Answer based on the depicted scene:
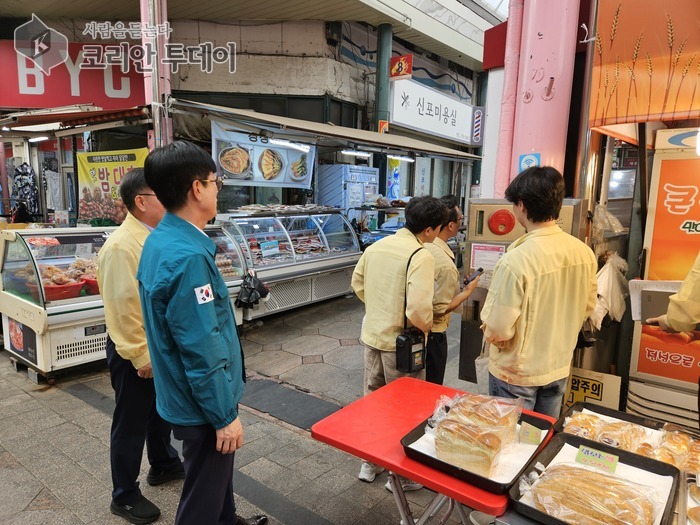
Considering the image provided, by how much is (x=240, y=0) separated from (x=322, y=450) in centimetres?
861

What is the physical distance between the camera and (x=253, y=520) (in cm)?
255

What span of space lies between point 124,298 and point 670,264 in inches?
149

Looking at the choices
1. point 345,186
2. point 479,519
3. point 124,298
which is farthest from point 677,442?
point 345,186

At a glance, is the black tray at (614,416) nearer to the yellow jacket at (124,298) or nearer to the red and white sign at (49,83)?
the yellow jacket at (124,298)

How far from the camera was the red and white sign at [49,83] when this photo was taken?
8.70m

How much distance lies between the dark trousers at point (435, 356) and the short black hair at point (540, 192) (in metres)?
1.18

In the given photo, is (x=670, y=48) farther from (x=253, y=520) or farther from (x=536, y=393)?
(x=253, y=520)

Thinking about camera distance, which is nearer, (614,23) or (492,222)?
(614,23)

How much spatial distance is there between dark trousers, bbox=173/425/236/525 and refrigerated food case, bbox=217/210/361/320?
13.4 ft

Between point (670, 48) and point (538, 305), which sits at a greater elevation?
point (670, 48)

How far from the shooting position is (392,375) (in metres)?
2.89

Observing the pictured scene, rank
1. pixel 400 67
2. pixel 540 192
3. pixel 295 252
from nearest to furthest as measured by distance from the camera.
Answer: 1. pixel 540 192
2. pixel 295 252
3. pixel 400 67

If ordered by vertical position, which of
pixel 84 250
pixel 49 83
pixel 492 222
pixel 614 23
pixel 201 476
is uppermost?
pixel 49 83

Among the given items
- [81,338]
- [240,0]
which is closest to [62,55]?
[240,0]
